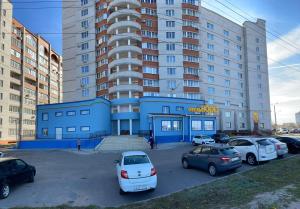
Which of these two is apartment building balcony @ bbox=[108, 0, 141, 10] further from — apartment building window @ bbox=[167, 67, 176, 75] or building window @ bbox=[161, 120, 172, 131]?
building window @ bbox=[161, 120, 172, 131]

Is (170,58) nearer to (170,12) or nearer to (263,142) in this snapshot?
(170,12)

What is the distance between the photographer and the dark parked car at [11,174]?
9.94 meters

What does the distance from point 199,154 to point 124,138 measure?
22.3 m

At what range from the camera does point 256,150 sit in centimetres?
1559

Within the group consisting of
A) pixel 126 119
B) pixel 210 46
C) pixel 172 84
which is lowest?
pixel 126 119

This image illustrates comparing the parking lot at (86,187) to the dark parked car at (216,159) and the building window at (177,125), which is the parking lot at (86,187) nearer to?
the dark parked car at (216,159)

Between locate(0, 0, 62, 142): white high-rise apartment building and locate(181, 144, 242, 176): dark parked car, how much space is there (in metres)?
49.7

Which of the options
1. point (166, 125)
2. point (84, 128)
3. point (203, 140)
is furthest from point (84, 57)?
point (203, 140)

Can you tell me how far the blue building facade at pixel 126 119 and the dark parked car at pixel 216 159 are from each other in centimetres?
2336

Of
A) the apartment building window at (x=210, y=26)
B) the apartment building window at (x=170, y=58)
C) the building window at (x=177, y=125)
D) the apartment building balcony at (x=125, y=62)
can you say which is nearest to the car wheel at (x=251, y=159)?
the building window at (x=177, y=125)

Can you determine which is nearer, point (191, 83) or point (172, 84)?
point (172, 84)

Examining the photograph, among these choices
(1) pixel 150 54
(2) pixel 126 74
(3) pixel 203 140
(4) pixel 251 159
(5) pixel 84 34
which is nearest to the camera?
(4) pixel 251 159

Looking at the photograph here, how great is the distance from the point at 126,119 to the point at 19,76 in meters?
39.3

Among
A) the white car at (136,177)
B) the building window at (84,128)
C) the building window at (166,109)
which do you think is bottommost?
the white car at (136,177)
